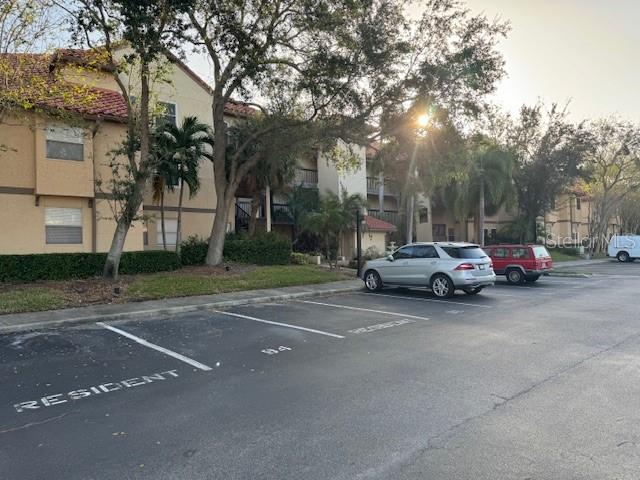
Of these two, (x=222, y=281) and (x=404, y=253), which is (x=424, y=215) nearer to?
(x=404, y=253)

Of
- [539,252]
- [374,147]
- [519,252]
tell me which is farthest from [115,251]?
[539,252]

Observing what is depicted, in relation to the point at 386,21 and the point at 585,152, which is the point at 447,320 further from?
the point at 585,152

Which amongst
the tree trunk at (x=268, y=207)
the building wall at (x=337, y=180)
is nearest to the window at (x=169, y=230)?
the tree trunk at (x=268, y=207)

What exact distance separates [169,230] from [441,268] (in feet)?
43.8

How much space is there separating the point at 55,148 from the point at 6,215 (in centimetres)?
284

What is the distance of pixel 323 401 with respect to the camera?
5.36 m

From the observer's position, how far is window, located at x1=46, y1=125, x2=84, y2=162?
1677cm

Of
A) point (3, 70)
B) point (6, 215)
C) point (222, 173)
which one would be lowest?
point (6, 215)

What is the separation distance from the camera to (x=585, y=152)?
124 feet

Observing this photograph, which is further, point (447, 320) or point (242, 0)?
point (242, 0)

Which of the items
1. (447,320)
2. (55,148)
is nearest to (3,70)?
(55,148)

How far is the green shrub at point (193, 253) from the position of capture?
19.9 m

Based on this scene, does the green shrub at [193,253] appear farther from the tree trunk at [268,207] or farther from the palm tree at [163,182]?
the tree trunk at [268,207]

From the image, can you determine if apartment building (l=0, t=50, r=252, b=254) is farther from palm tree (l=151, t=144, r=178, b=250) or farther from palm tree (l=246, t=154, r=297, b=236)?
palm tree (l=246, t=154, r=297, b=236)
